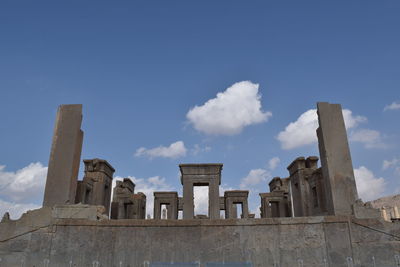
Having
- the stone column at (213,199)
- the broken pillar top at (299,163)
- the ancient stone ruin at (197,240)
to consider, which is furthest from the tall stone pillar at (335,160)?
the broken pillar top at (299,163)

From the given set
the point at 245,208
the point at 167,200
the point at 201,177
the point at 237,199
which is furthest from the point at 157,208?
the point at 201,177

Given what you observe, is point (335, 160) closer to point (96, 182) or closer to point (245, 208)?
point (245, 208)

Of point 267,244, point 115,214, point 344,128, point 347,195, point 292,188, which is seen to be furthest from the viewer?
point 115,214

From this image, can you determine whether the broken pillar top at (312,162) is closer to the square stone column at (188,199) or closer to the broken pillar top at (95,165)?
the square stone column at (188,199)

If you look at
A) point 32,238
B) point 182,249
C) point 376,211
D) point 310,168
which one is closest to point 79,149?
point 32,238

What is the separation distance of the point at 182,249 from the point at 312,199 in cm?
1115

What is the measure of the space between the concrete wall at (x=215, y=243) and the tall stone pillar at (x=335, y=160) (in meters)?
1.94

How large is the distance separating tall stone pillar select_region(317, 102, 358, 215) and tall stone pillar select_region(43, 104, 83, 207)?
364 inches

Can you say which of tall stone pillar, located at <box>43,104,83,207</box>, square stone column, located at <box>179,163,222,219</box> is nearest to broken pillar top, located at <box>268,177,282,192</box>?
square stone column, located at <box>179,163,222,219</box>

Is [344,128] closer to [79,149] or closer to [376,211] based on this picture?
[376,211]

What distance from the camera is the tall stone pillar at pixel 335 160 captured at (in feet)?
35.0

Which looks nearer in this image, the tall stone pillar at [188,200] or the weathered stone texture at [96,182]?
the tall stone pillar at [188,200]

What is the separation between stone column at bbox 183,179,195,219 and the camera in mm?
15408

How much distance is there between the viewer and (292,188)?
19.2m
